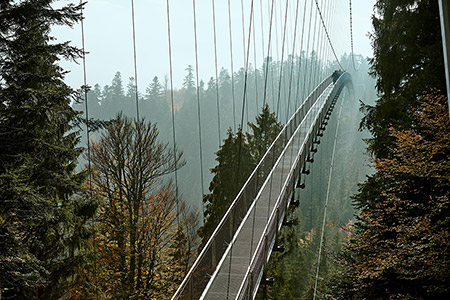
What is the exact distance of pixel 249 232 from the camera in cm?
869

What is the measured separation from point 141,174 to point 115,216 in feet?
4.70

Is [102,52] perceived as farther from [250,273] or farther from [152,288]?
[250,273]

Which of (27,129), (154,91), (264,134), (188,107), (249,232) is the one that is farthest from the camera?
(188,107)

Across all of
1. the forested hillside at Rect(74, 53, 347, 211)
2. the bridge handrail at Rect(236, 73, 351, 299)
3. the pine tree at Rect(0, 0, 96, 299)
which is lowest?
the bridge handrail at Rect(236, 73, 351, 299)

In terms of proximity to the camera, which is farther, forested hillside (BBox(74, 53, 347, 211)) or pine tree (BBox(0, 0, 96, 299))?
forested hillside (BBox(74, 53, 347, 211))

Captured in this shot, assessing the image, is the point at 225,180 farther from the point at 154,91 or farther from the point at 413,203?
the point at 413,203

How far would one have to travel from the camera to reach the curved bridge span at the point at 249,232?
254 inches

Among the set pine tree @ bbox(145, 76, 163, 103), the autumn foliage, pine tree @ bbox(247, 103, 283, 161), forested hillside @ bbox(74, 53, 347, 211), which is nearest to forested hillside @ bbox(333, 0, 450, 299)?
the autumn foliage

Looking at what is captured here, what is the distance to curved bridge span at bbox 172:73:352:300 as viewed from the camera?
21.2 ft

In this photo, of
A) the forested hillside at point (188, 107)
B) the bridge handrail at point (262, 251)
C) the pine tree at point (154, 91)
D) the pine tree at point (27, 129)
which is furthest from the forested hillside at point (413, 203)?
the pine tree at point (154, 91)

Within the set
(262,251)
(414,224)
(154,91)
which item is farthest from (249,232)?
(154,91)

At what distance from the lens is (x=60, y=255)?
1223cm

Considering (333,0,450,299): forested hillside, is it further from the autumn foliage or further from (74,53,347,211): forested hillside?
(74,53,347,211): forested hillside

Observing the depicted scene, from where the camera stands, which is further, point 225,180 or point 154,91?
point 154,91
